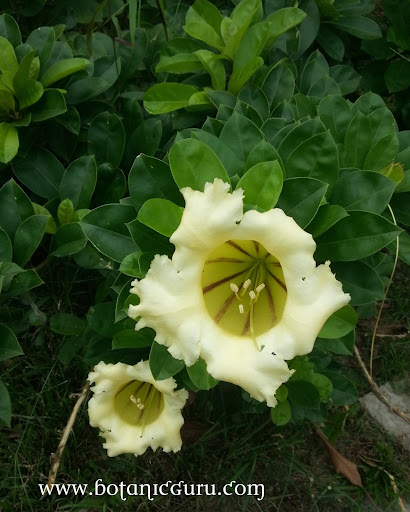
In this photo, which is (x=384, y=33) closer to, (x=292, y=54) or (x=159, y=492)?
(x=292, y=54)

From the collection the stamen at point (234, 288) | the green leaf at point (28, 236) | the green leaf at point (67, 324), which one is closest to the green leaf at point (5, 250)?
the green leaf at point (28, 236)

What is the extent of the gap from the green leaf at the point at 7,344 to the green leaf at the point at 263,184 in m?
0.95

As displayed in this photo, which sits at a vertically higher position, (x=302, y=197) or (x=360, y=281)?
(x=302, y=197)

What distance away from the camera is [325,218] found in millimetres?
1580

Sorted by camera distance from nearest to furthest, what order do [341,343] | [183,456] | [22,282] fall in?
[341,343] < [22,282] < [183,456]

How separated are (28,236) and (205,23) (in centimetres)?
99

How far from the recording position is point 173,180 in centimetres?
168

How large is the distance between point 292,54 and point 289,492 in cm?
178

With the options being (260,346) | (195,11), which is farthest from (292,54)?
(260,346)

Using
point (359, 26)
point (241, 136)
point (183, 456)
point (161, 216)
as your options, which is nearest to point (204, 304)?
point (161, 216)

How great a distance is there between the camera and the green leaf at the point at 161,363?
1677 millimetres

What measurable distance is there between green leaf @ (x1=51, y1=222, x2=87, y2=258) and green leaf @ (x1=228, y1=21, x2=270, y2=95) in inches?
30.3

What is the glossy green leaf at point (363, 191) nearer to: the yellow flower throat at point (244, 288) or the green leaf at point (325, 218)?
the green leaf at point (325, 218)

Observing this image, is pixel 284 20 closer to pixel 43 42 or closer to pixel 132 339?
pixel 43 42
